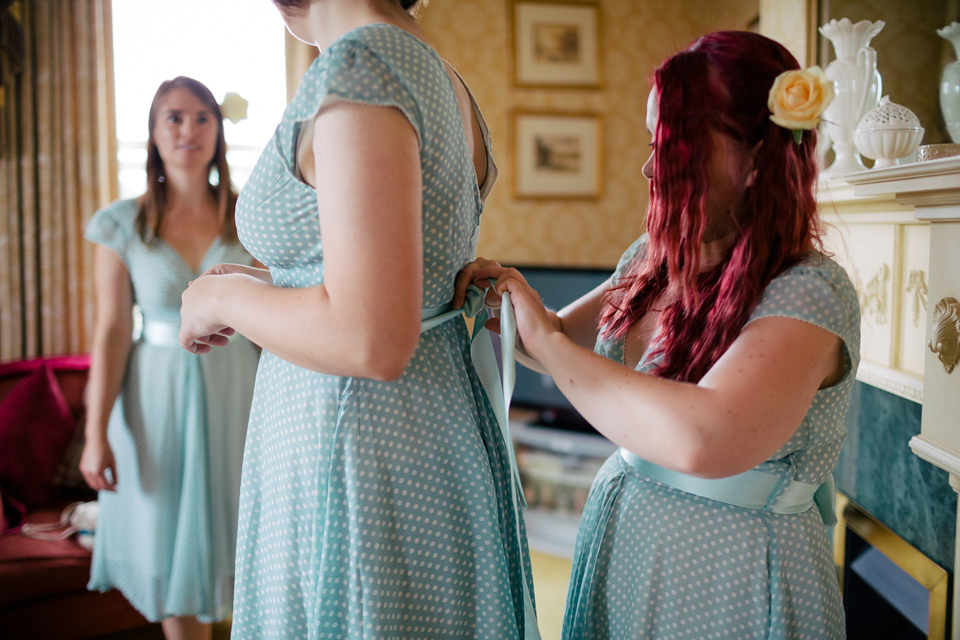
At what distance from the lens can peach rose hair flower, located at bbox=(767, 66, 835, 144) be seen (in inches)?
32.6

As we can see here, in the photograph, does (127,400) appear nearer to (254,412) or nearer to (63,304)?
(254,412)

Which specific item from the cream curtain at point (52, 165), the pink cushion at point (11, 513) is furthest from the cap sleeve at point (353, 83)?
the cream curtain at point (52, 165)

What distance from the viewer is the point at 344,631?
2.65 feet

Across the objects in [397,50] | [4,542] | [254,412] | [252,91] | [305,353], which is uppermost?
[252,91]

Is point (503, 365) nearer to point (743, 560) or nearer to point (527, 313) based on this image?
point (527, 313)

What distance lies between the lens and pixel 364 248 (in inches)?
26.4

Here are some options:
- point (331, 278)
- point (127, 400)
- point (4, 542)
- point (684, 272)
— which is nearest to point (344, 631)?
point (331, 278)

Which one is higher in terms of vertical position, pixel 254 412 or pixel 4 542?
pixel 254 412

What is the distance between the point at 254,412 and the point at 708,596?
685 mm

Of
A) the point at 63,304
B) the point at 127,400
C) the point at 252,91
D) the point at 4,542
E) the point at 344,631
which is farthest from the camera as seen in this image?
the point at 252,91

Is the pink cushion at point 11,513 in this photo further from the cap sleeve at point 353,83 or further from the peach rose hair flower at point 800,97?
the peach rose hair flower at point 800,97

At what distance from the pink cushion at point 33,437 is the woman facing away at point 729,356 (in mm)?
2304

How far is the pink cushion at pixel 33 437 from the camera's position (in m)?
2.47

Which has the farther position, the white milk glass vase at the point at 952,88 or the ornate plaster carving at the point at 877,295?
the ornate plaster carving at the point at 877,295
